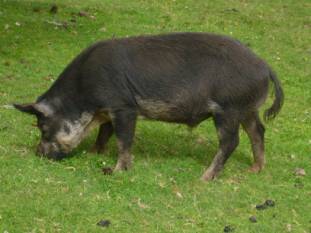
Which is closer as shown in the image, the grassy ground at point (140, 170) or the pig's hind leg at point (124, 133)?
the grassy ground at point (140, 170)

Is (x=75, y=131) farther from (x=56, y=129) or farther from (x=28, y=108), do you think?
(x=28, y=108)

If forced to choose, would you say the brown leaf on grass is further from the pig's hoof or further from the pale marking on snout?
the pale marking on snout

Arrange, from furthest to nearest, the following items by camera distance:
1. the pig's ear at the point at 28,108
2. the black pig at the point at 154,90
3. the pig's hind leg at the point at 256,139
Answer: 1. the pig's hind leg at the point at 256,139
2. the pig's ear at the point at 28,108
3. the black pig at the point at 154,90

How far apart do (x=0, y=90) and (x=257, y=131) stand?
4.47 metres

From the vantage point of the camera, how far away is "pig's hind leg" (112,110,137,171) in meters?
8.48

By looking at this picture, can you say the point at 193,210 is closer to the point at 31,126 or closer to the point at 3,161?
the point at 3,161

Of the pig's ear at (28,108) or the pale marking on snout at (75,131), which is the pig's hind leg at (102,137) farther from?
the pig's ear at (28,108)

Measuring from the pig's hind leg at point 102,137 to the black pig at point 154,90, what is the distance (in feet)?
1.14

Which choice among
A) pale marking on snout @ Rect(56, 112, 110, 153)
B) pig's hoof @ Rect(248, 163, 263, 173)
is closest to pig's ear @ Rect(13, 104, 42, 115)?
pale marking on snout @ Rect(56, 112, 110, 153)

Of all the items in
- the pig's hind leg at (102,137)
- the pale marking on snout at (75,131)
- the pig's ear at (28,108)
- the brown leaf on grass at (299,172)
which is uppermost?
the pig's ear at (28,108)

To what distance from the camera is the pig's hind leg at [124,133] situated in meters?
8.48

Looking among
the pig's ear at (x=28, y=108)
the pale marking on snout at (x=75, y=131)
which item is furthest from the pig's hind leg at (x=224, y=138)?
the pig's ear at (x=28, y=108)

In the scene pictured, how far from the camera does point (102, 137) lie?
29.9ft

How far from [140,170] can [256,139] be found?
1666 mm
